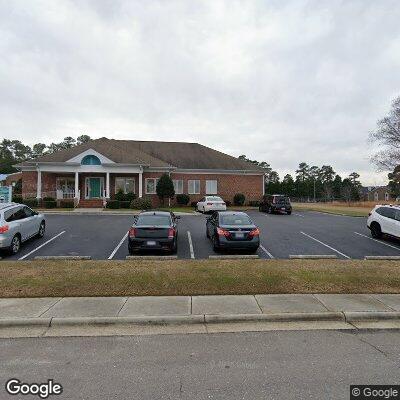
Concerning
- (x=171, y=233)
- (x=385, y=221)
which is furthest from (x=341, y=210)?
(x=171, y=233)

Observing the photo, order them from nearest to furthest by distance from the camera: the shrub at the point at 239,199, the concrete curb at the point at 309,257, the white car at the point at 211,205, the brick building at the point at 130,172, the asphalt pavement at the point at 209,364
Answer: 1. the asphalt pavement at the point at 209,364
2. the concrete curb at the point at 309,257
3. the white car at the point at 211,205
4. the brick building at the point at 130,172
5. the shrub at the point at 239,199

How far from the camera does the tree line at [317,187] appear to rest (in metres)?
89.6

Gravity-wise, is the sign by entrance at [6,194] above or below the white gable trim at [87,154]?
below

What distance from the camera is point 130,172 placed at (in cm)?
3291

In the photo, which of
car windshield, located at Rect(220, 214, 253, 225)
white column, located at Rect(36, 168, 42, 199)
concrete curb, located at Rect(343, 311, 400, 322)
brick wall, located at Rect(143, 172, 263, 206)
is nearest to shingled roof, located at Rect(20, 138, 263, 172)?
brick wall, located at Rect(143, 172, 263, 206)

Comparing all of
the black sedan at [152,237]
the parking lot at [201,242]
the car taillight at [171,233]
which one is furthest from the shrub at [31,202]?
the car taillight at [171,233]

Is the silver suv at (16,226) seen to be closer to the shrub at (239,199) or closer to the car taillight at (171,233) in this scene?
the car taillight at (171,233)

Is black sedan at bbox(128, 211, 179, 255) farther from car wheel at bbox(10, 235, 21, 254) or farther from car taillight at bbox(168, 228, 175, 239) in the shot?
car wheel at bbox(10, 235, 21, 254)

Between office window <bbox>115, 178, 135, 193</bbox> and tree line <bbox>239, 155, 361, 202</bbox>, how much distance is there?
5372cm

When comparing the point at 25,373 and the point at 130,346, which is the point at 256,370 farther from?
the point at 25,373

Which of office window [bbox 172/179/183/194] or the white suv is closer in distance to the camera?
the white suv

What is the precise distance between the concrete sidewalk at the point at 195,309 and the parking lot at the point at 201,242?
459 cm

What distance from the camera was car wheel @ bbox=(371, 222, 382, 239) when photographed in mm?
16516

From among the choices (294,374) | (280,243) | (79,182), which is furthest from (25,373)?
(79,182)
